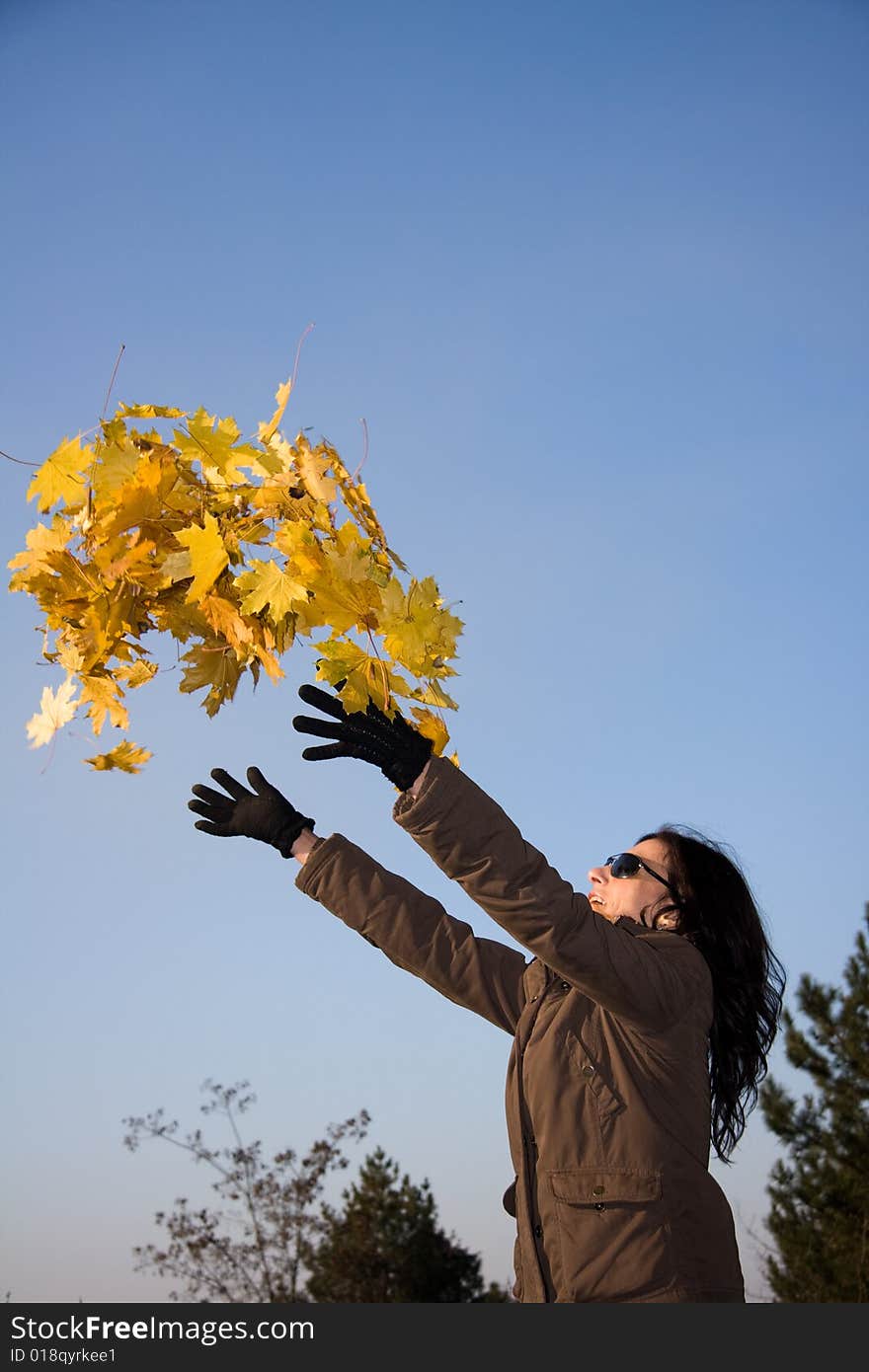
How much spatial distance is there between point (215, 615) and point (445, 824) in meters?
0.65

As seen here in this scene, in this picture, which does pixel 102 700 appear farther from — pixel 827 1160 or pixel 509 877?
pixel 827 1160

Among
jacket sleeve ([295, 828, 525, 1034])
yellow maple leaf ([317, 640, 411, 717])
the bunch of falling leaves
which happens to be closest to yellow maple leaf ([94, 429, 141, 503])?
the bunch of falling leaves

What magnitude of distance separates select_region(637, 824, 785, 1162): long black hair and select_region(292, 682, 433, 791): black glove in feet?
3.19

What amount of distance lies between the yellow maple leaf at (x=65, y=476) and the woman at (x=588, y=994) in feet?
1.99

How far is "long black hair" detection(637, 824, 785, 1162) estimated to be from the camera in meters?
2.63

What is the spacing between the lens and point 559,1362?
1.89 m

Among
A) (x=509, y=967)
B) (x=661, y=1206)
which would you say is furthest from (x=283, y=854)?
(x=661, y=1206)

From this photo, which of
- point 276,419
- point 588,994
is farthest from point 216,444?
point 588,994

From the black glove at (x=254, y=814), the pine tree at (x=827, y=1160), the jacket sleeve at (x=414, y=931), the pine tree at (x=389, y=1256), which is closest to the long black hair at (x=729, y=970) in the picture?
the jacket sleeve at (x=414, y=931)

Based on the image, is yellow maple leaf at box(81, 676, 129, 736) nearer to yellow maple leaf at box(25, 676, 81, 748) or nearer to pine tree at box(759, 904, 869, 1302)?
yellow maple leaf at box(25, 676, 81, 748)

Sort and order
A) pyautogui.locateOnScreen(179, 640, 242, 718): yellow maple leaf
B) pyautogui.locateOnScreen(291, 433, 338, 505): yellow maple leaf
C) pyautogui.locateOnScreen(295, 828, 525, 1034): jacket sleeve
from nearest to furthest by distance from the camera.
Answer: pyautogui.locateOnScreen(291, 433, 338, 505): yellow maple leaf < pyautogui.locateOnScreen(179, 640, 242, 718): yellow maple leaf < pyautogui.locateOnScreen(295, 828, 525, 1034): jacket sleeve

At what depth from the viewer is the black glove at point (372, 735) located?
1.98 m

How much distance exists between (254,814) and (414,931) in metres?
0.48

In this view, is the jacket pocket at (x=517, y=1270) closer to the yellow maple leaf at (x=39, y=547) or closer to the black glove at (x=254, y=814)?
the black glove at (x=254, y=814)
